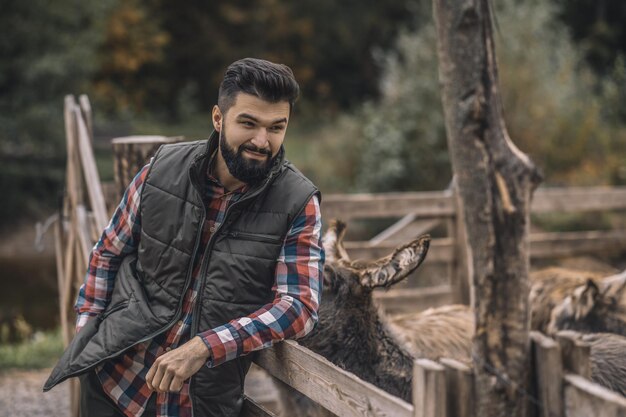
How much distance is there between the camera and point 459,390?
1.97 metres

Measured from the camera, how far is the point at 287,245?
2766 millimetres

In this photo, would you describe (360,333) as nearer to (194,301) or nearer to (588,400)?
(194,301)

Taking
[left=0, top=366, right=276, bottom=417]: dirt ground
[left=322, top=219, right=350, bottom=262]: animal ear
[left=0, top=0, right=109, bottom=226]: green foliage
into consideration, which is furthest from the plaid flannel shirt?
[left=0, top=0, right=109, bottom=226]: green foliage

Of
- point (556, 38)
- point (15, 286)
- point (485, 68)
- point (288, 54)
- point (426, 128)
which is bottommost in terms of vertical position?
point (15, 286)

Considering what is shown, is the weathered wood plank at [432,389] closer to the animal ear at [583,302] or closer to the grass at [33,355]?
the animal ear at [583,302]

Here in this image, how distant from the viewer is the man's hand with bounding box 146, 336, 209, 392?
2602 mm

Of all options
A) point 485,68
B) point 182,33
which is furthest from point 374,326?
point 182,33

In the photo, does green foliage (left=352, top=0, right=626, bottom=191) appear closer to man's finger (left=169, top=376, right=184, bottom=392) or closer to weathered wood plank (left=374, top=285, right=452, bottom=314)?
weathered wood plank (left=374, top=285, right=452, bottom=314)

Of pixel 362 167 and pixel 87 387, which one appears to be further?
pixel 362 167

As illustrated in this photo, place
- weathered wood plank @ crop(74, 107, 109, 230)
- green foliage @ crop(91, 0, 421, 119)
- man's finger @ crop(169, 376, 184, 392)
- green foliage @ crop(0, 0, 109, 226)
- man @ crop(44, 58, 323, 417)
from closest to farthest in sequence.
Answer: man's finger @ crop(169, 376, 184, 392), man @ crop(44, 58, 323, 417), weathered wood plank @ crop(74, 107, 109, 230), green foliage @ crop(0, 0, 109, 226), green foliage @ crop(91, 0, 421, 119)

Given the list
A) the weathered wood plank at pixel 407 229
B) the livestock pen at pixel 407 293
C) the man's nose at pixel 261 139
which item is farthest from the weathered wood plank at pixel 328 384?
the weathered wood plank at pixel 407 229

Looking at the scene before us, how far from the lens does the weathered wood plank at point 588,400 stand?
1.72m

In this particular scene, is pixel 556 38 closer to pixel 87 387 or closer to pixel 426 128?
pixel 426 128

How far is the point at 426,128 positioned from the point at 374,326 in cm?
1270
